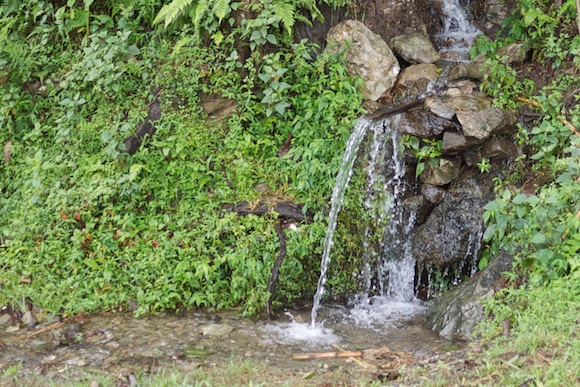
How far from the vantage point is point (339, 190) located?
693cm

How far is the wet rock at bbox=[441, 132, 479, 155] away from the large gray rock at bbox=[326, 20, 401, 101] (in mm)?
1193

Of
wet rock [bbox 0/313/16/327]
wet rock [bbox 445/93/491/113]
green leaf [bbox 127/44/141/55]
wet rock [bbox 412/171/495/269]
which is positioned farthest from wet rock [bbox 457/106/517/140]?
wet rock [bbox 0/313/16/327]

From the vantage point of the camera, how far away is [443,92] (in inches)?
294

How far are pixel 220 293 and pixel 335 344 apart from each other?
4.81 feet

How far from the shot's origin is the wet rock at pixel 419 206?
23.2 ft

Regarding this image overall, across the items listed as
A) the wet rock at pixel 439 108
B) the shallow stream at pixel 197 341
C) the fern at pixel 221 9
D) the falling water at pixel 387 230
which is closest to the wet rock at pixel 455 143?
the wet rock at pixel 439 108

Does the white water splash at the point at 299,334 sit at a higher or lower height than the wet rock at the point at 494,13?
lower

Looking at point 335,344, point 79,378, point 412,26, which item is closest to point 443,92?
point 412,26

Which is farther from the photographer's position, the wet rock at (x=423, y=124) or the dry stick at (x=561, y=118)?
the wet rock at (x=423, y=124)

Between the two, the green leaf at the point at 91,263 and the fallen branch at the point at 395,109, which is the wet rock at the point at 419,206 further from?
the green leaf at the point at 91,263

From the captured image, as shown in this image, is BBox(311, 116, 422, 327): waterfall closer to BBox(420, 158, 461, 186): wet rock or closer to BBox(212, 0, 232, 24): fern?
BBox(420, 158, 461, 186): wet rock

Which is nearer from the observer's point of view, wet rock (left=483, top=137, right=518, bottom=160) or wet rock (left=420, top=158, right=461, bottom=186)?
wet rock (left=483, top=137, right=518, bottom=160)

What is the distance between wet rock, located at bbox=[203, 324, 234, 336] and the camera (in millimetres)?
6109

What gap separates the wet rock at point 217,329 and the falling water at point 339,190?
952 mm
